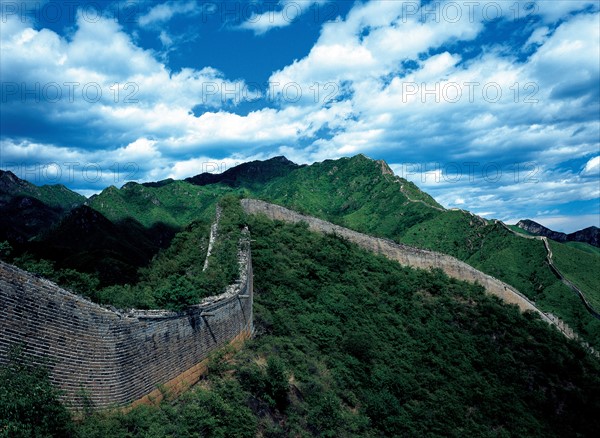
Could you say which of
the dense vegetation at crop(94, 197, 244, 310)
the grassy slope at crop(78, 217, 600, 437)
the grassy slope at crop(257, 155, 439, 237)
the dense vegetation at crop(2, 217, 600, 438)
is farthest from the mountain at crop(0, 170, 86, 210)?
the grassy slope at crop(78, 217, 600, 437)

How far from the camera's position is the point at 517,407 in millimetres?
21359

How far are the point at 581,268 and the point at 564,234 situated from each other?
65307mm

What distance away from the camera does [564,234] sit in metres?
111

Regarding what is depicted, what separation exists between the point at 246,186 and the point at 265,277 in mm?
82756

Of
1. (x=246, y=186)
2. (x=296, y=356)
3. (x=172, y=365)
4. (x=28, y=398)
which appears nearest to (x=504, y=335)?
(x=296, y=356)

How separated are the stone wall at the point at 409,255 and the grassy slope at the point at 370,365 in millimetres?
1582

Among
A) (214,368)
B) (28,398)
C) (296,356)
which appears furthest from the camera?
(296,356)

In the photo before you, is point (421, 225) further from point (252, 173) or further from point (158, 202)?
point (252, 173)

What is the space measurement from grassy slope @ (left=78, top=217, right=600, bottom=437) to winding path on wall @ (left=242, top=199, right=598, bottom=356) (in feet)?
5.29

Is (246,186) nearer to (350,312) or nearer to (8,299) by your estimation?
(350,312)

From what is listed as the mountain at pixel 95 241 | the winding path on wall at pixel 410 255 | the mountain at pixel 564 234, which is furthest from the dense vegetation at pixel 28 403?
the mountain at pixel 564 234

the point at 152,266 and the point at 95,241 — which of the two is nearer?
the point at 152,266

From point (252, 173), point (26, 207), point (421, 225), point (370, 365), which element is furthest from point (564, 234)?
point (26, 207)

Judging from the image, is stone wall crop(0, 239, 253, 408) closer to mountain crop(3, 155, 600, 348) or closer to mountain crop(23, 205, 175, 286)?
mountain crop(3, 155, 600, 348)
